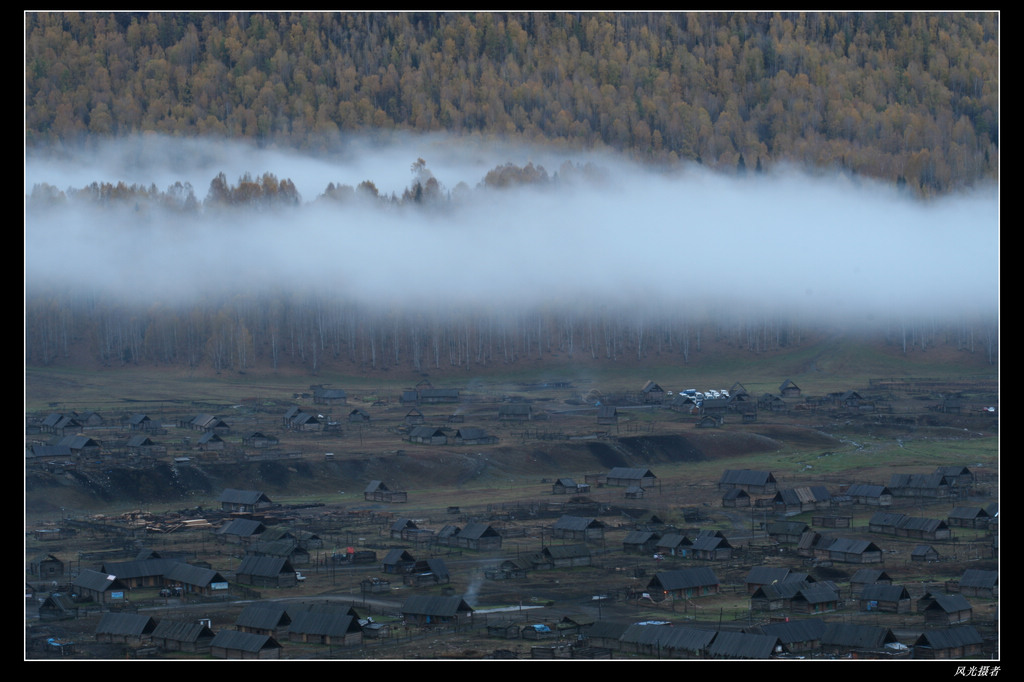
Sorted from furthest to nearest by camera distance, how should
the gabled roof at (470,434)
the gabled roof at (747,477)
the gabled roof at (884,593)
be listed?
the gabled roof at (470,434)
the gabled roof at (747,477)
the gabled roof at (884,593)

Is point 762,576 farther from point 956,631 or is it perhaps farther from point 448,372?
point 448,372

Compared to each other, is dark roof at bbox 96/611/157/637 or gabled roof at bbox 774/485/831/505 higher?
gabled roof at bbox 774/485/831/505

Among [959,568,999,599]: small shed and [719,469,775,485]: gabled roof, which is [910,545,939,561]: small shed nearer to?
[959,568,999,599]: small shed

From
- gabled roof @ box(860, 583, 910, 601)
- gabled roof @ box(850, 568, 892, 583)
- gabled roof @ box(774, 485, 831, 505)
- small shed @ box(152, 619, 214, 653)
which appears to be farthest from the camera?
gabled roof @ box(774, 485, 831, 505)

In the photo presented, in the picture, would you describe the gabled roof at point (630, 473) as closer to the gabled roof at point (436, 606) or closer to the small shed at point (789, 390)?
the gabled roof at point (436, 606)

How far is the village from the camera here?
63.4 metres

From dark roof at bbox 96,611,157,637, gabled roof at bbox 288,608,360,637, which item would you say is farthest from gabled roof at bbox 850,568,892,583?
dark roof at bbox 96,611,157,637

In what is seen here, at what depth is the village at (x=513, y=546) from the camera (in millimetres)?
63438

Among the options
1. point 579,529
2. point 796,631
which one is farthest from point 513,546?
point 796,631

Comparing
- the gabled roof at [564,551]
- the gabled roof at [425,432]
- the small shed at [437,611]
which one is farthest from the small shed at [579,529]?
the gabled roof at [425,432]

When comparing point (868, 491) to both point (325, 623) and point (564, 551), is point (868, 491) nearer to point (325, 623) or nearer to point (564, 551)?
point (564, 551)

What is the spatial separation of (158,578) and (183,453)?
48.2 metres

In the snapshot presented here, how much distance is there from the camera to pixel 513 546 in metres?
88.6

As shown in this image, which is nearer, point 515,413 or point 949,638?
point 949,638
